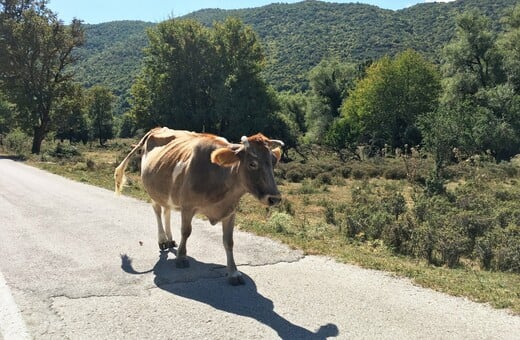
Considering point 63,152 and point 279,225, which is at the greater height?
point 279,225

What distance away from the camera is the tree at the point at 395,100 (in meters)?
49.9

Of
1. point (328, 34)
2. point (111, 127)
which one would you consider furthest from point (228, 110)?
point (328, 34)

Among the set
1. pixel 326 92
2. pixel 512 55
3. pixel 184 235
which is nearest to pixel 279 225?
pixel 184 235

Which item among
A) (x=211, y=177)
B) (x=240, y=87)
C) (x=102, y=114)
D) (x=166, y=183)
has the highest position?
(x=240, y=87)

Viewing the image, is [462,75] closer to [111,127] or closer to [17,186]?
[17,186]

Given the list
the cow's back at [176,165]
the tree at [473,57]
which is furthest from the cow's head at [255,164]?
the tree at [473,57]

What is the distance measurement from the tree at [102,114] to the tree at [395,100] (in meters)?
42.0

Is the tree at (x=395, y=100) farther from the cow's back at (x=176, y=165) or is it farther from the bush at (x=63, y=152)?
the cow's back at (x=176, y=165)

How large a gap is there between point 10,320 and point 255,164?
2.97 m

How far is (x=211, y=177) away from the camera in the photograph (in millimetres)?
5703

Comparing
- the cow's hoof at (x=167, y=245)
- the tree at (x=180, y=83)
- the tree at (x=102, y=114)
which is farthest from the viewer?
the tree at (x=102, y=114)

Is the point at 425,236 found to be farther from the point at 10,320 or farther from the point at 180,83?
the point at 180,83

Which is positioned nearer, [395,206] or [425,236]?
[425,236]

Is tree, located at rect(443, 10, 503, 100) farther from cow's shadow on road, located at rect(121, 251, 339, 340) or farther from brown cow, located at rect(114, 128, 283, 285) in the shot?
cow's shadow on road, located at rect(121, 251, 339, 340)
